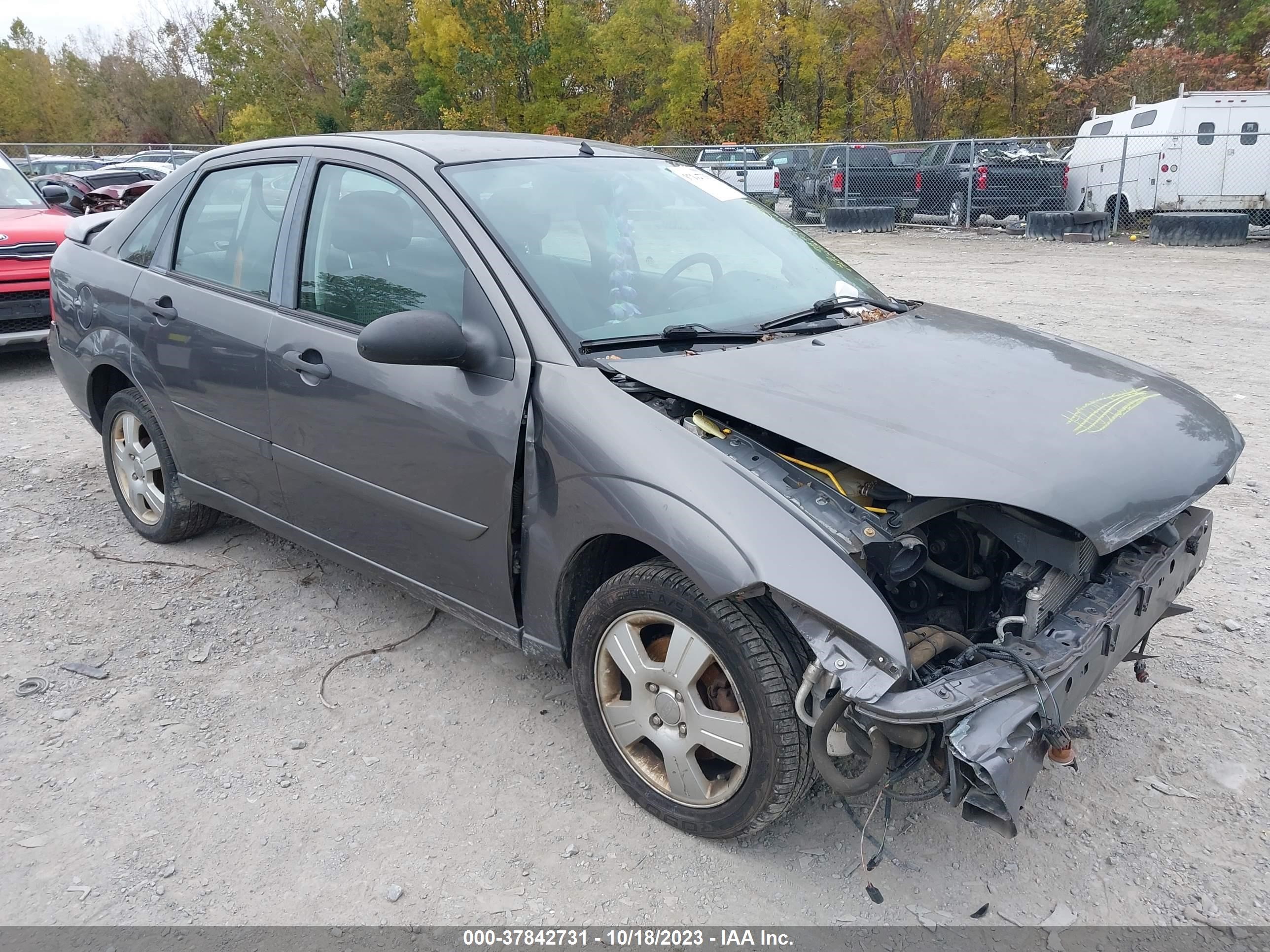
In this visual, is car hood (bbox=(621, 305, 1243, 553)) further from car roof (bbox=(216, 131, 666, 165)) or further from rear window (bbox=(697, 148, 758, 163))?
rear window (bbox=(697, 148, 758, 163))

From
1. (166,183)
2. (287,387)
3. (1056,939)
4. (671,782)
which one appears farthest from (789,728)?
(166,183)

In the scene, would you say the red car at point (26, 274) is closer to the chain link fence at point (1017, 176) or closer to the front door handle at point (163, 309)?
the front door handle at point (163, 309)

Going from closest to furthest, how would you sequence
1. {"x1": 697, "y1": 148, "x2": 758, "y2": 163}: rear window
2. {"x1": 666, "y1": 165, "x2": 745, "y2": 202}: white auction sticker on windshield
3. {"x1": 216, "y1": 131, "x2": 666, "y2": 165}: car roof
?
{"x1": 216, "y1": 131, "x2": 666, "y2": 165}: car roof
{"x1": 666, "y1": 165, "x2": 745, "y2": 202}: white auction sticker on windshield
{"x1": 697, "y1": 148, "x2": 758, "y2": 163}: rear window

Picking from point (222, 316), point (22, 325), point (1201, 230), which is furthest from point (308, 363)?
point (1201, 230)

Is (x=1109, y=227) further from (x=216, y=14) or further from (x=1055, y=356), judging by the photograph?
(x=216, y=14)

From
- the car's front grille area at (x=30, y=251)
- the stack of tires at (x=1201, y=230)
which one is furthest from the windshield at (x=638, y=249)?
the stack of tires at (x=1201, y=230)

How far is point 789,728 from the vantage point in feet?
7.78

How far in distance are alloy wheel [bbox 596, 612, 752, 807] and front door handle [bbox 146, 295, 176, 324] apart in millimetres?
2491

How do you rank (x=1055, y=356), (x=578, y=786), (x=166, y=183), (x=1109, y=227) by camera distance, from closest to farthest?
1. (x=578, y=786)
2. (x=1055, y=356)
3. (x=166, y=183)
4. (x=1109, y=227)

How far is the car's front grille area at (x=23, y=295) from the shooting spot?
793 centimetres

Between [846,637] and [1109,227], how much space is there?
17719 mm

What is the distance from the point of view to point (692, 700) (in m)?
2.57

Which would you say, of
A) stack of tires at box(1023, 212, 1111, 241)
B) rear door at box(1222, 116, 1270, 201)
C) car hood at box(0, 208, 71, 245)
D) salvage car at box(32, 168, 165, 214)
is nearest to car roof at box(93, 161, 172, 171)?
salvage car at box(32, 168, 165, 214)

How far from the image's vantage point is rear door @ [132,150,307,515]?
367cm
